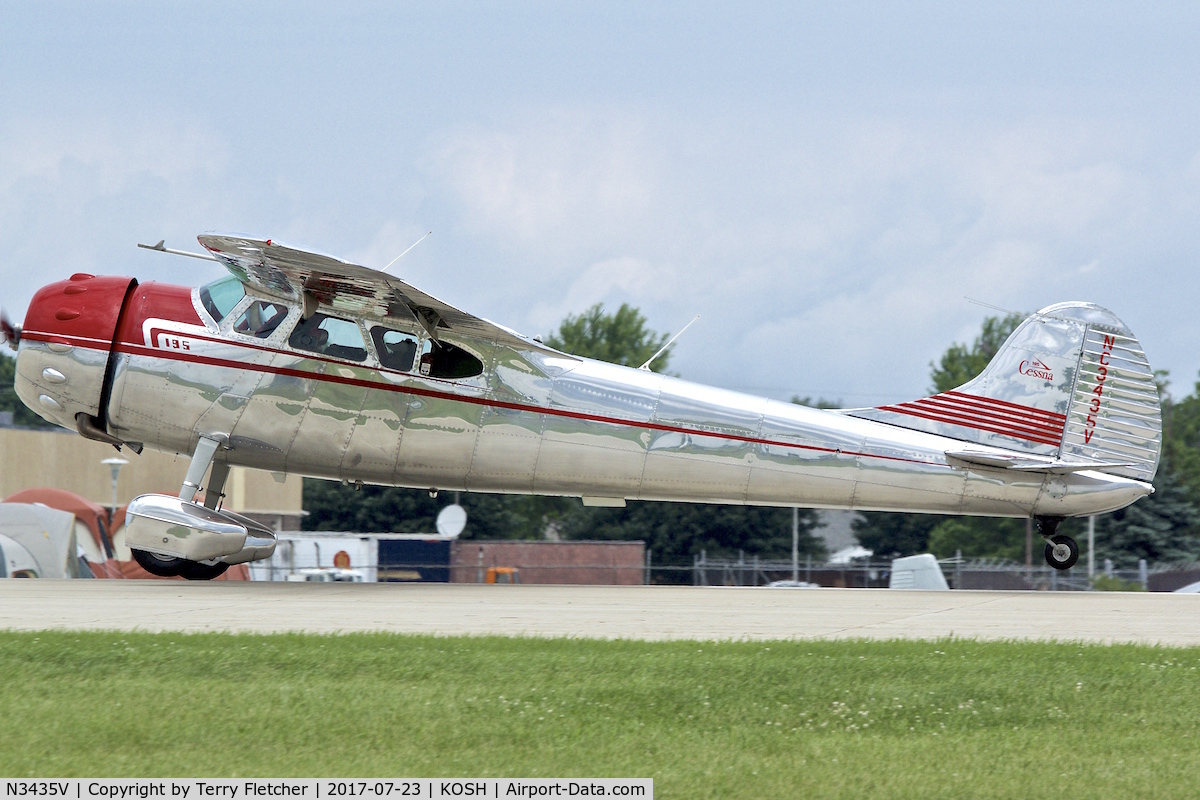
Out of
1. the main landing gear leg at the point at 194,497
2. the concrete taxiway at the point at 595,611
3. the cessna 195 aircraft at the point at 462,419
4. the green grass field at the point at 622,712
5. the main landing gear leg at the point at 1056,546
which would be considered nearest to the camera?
A: the green grass field at the point at 622,712

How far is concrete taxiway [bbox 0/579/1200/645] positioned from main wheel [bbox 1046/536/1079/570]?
373mm

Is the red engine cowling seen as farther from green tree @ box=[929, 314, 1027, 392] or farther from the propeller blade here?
green tree @ box=[929, 314, 1027, 392]

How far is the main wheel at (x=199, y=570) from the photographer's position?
1345 centimetres

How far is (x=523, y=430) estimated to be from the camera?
13344mm

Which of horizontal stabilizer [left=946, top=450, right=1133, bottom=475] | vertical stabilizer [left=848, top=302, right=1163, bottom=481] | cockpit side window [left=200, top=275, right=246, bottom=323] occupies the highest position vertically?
cockpit side window [left=200, top=275, right=246, bottom=323]

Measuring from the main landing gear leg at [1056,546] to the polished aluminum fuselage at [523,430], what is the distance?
0.60 feet

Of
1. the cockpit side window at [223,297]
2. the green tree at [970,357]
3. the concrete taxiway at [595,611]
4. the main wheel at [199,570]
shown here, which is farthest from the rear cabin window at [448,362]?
the green tree at [970,357]

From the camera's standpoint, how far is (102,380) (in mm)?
13109

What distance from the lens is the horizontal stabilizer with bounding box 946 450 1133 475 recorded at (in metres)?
13.3

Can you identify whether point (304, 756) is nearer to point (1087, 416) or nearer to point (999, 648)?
point (999, 648)

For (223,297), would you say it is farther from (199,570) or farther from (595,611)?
(595,611)

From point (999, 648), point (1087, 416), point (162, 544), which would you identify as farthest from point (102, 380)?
point (1087, 416)

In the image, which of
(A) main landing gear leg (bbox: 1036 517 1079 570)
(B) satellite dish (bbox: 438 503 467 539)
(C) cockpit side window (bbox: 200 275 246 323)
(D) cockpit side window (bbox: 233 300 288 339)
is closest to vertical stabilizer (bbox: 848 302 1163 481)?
(A) main landing gear leg (bbox: 1036 517 1079 570)

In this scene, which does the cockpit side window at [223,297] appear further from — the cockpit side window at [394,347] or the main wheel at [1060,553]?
the main wheel at [1060,553]
